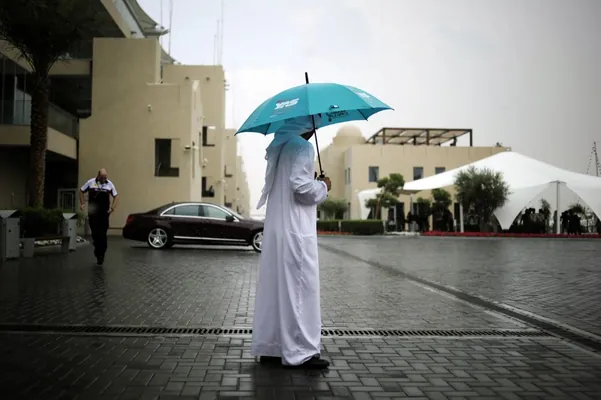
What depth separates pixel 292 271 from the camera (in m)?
4.53

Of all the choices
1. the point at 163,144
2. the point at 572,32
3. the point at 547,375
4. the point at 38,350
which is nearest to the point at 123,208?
the point at 163,144

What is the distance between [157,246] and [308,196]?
14856 mm

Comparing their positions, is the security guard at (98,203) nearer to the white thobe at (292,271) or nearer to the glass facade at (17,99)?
the white thobe at (292,271)

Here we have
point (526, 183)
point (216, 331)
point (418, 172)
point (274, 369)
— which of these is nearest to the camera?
point (274, 369)

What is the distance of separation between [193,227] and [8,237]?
20.4 ft

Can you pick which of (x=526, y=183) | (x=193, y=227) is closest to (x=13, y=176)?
(x=193, y=227)

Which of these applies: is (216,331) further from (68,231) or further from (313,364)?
(68,231)

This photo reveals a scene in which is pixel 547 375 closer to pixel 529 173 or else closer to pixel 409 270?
pixel 409 270

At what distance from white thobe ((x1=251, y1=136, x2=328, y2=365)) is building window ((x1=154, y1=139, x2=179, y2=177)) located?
2534 centimetres

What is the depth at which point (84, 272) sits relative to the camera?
11.0 m

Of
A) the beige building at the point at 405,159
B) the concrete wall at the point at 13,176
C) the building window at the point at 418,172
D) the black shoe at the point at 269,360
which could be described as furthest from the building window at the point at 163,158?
the building window at the point at 418,172

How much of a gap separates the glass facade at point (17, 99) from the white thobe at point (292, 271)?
72.5 feet

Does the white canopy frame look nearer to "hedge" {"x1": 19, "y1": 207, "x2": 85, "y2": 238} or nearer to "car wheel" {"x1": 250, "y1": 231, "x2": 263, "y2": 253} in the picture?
"car wheel" {"x1": 250, "y1": 231, "x2": 263, "y2": 253}

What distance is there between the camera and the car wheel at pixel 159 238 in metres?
18.6
